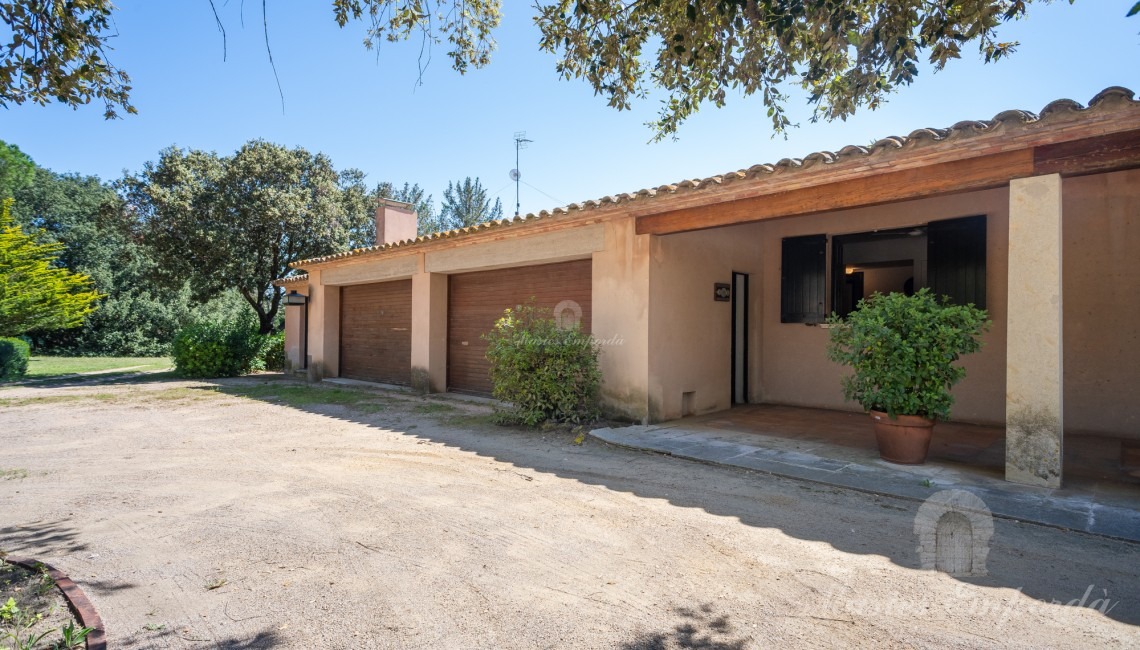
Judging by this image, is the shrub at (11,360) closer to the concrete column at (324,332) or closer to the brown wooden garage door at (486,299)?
the concrete column at (324,332)

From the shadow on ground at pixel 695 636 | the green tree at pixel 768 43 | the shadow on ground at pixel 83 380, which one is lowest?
the shadow on ground at pixel 83 380

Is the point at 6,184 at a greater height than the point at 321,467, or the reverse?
the point at 6,184

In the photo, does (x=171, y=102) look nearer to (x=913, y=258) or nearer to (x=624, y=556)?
(x=624, y=556)

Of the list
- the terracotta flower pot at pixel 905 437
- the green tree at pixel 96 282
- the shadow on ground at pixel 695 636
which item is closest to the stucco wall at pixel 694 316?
the terracotta flower pot at pixel 905 437

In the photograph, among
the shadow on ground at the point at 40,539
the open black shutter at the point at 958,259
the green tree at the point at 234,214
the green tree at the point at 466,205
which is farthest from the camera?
the green tree at the point at 466,205

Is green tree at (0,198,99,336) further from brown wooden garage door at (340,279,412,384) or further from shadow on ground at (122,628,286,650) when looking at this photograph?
shadow on ground at (122,628,286,650)

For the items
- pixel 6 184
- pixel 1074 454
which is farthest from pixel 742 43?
pixel 6 184

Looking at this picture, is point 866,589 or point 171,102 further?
point 171,102

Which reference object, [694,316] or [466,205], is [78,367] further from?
[466,205]

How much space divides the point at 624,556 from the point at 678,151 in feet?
14.4

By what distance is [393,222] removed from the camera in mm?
14734

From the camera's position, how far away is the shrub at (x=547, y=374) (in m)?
7.41

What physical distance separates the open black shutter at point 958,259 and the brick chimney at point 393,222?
11.4m

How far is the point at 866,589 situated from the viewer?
113 inches
